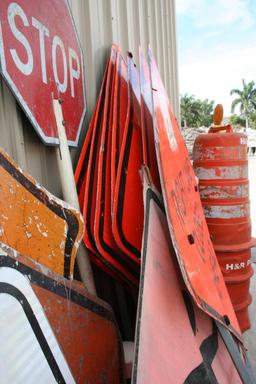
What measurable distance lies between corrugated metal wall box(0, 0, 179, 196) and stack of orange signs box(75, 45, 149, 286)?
0.10 m

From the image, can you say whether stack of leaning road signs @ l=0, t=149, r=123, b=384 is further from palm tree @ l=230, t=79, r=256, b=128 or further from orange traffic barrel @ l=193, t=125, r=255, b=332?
palm tree @ l=230, t=79, r=256, b=128

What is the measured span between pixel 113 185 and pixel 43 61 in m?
0.51

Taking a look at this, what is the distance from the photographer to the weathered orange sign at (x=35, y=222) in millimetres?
726

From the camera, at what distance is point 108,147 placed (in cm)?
124

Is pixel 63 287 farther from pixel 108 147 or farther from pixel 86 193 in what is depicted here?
pixel 108 147

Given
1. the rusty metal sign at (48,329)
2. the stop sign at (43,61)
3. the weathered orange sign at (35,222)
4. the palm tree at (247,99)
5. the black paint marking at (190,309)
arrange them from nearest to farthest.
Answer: the rusty metal sign at (48,329) < the weathered orange sign at (35,222) < the stop sign at (43,61) < the black paint marking at (190,309) < the palm tree at (247,99)

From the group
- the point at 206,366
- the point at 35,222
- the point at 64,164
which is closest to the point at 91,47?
the point at 64,164

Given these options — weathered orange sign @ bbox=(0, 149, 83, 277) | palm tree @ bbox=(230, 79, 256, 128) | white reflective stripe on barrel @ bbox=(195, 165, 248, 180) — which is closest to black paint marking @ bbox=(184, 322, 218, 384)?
weathered orange sign @ bbox=(0, 149, 83, 277)

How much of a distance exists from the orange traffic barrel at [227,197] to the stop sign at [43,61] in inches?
38.2

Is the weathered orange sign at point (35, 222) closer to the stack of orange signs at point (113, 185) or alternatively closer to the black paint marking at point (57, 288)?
the black paint marking at point (57, 288)

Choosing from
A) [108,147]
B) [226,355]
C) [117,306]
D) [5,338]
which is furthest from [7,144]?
[226,355]

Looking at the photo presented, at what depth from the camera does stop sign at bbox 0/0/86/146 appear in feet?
2.82

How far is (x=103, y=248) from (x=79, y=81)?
2.34 ft

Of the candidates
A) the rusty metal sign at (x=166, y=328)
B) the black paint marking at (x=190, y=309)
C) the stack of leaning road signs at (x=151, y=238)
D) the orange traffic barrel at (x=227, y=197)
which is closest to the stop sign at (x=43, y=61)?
the stack of leaning road signs at (x=151, y=238)
